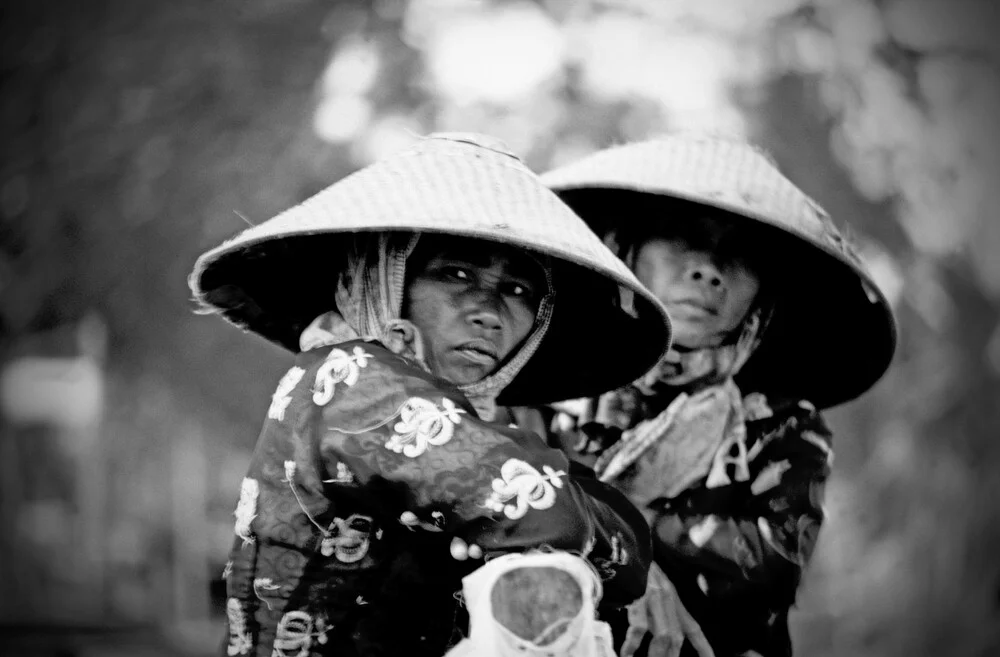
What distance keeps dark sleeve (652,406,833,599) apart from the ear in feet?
2.15

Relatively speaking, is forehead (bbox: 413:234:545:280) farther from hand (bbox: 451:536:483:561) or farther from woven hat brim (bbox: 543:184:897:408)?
woven hat brim (bbox: 543:184:897:408)

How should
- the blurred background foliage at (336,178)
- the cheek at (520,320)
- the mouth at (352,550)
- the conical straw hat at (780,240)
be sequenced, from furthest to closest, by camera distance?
the blurred background foliage at (336,178) < the conical straw hat at (780,240) < the cheek at (520,320) < the mouth at (352,550)

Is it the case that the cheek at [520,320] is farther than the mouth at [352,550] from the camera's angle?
Yes

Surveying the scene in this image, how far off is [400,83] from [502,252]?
4250 mm

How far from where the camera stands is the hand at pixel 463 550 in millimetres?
1254

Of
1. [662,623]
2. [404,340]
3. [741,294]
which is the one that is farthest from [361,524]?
[741,294]

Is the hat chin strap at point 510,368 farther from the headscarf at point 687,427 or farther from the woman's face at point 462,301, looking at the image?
the headscarf at point 687,427

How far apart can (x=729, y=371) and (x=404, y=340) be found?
2.73ft

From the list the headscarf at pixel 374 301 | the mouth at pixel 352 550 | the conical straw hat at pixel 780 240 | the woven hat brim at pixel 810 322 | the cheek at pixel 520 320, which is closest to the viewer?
the mouth at pixel 352 550

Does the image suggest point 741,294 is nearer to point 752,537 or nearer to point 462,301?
point 752,537

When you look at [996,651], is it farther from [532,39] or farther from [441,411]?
[441,411]

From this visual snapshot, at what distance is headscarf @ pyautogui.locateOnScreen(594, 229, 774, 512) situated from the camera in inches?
80.0

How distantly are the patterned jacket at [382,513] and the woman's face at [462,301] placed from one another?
173mm

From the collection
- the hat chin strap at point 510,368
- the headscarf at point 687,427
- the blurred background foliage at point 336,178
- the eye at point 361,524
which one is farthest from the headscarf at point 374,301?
the blurred background foliage at point 336,178
